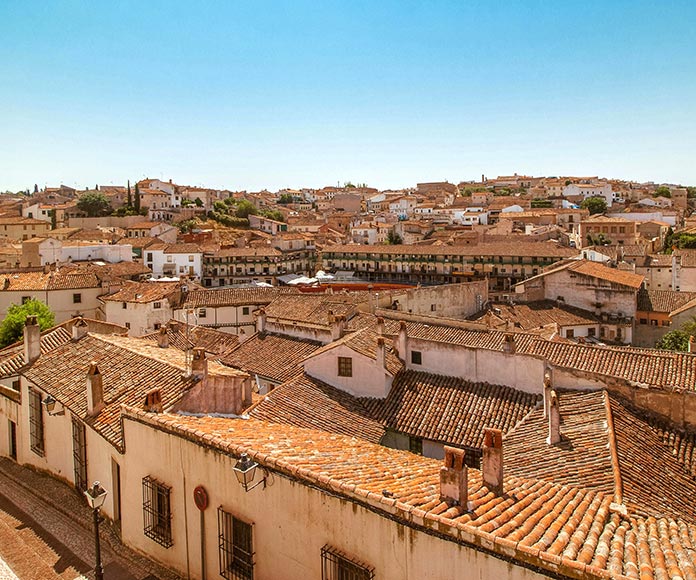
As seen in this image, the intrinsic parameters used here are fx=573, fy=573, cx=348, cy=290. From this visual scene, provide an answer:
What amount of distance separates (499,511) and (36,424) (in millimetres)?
11762

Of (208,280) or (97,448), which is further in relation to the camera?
(208,280)

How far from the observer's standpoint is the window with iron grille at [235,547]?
8.08 meters

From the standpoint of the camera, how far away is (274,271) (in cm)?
6762

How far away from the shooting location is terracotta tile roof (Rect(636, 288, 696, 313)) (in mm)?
43469

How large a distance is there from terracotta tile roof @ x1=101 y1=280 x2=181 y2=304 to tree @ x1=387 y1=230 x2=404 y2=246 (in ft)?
148

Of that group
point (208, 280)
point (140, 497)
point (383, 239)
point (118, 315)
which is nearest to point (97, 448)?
point (140, 497)

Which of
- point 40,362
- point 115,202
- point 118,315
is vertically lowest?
point 118,315

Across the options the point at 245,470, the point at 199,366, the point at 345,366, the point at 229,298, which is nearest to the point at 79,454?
the point at 199,366

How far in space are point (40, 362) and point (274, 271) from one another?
5268cm

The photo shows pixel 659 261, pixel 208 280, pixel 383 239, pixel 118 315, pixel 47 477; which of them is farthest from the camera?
pixel 383 239

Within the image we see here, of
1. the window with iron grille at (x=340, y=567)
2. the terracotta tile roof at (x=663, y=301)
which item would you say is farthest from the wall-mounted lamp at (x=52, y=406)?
the terracotta tile roof at (x=663, y=301)

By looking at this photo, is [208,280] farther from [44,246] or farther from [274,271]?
[44,246]

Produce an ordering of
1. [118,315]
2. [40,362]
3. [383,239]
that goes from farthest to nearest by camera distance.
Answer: [383,239] < [118,315] < [40,362]

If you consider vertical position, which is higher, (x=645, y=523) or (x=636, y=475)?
(x=645, y=523)
